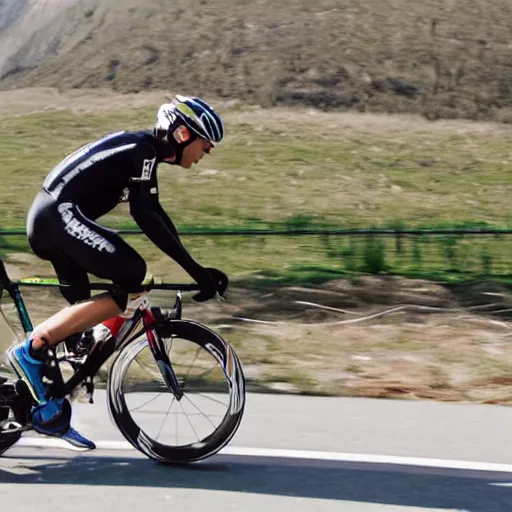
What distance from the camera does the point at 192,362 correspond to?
5711mm

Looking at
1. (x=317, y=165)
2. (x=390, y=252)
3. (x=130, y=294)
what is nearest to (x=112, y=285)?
(x=130, y=294)

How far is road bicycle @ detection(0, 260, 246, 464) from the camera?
5480mm

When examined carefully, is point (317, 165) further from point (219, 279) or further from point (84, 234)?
point (84, 234)

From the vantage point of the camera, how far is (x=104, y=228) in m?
5.36

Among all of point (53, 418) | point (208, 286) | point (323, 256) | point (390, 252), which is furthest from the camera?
point (323, 256)

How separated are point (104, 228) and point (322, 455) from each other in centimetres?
147

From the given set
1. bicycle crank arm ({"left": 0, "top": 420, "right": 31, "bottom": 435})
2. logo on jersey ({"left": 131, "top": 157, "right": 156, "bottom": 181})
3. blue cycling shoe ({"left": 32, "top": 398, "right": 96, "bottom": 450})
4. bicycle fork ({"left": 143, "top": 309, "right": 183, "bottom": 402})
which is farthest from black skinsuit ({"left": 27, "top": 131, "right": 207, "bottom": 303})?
bicycle crank arm ({"left": 0, "top": 420, "right": 31, "bottom": 435})

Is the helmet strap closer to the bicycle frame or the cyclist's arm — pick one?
the cyclist's arm

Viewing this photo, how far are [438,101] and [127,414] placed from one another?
22.0m

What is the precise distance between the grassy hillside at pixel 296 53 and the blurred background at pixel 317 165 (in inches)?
2.5

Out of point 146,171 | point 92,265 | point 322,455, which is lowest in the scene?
point 322,455

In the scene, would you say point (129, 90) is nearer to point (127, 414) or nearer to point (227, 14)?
point (227, 14)

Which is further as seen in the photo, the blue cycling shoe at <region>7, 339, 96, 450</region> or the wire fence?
the wire fence

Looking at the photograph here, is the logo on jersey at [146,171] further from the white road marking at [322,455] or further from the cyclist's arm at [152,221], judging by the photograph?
the white road marking at [322,455]
